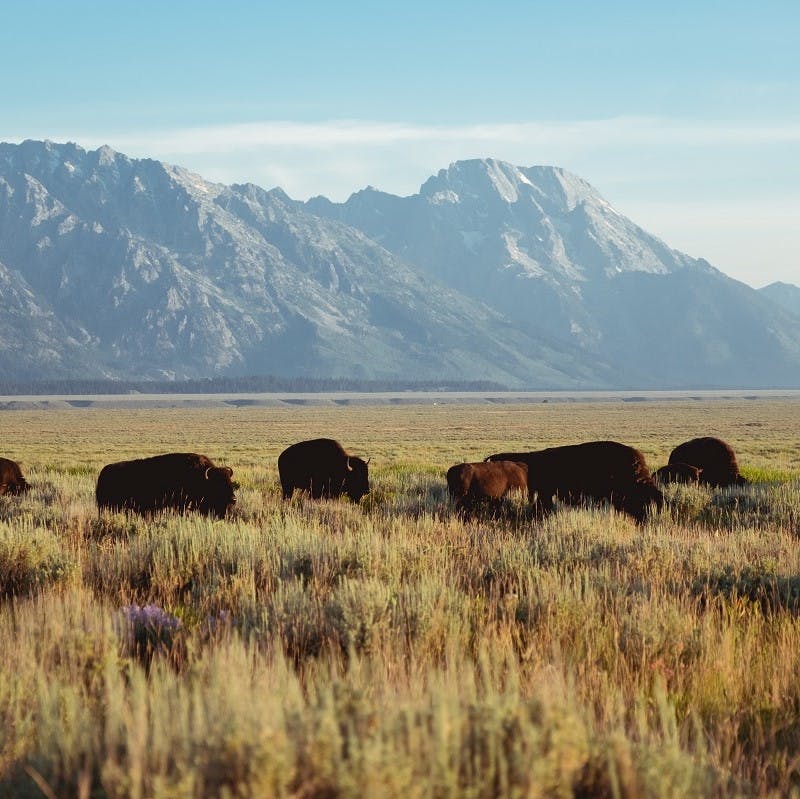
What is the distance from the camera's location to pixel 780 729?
15.0ft

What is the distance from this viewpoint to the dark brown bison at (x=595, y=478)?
45.2 feet

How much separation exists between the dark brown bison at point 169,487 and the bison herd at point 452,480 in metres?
0.01

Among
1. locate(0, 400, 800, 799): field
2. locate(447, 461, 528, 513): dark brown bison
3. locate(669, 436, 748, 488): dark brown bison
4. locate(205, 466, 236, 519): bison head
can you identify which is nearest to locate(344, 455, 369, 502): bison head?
locate(447, 461, 528, 513): dark brown bison

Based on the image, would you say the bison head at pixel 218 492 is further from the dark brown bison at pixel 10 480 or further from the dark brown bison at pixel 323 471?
the dark brown bison at pixel 10 480

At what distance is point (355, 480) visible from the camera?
53.6 feet

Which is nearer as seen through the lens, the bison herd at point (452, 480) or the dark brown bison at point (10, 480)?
the bison herd at point (452, 480)

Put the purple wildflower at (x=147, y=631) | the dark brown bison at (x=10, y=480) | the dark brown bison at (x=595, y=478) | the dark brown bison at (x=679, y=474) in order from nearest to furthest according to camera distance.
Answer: the purple wildflower at (x=147, y=631), the dark brown bison at (x=595, y=478), the dark brown bison at (x=679, y=474), the dark brown bison at (x=10, y=480)

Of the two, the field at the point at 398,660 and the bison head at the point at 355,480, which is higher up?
the field at the point at 398,660

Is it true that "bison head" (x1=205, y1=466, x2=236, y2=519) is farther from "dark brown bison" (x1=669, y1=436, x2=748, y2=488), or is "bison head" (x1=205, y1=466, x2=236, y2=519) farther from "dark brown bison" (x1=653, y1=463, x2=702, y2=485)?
"dark brown bison" (x1=669, y1=436, x2=748, y2=488)

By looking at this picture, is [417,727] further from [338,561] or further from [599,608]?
[338,561]

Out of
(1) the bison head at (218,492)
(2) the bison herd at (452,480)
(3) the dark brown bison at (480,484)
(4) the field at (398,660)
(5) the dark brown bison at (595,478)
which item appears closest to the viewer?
(4) the field at (398,660)

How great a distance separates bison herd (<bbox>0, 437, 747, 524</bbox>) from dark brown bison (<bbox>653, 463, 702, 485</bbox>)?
0.11ft

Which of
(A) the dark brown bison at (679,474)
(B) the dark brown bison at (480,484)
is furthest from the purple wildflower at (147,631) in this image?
(A) the dark brown bison at (679,474)

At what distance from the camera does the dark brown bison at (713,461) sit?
1862 centimetres
